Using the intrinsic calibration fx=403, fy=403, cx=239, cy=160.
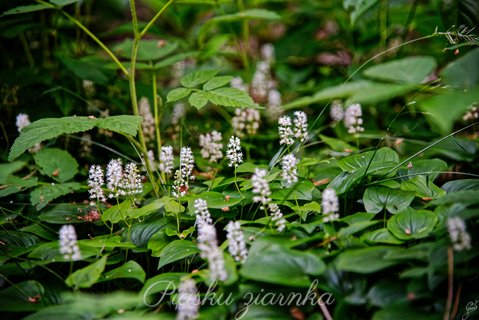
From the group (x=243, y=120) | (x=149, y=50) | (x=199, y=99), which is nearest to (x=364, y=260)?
(x=199, y=99)

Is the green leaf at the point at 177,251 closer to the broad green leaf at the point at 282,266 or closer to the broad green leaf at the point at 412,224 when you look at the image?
the broad green leaf at the point at 282,266

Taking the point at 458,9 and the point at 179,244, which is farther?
the point at 458,9

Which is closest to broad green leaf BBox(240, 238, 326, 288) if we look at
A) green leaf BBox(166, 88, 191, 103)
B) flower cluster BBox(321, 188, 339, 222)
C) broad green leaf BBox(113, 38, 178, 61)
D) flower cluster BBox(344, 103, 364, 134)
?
flower cluster BBox(321, 188, 339, 222)

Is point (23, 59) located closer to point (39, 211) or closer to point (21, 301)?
point (39, 211)

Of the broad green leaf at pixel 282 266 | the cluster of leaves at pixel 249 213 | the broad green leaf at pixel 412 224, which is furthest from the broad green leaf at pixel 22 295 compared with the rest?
the broad green leaf at pixel 412 224

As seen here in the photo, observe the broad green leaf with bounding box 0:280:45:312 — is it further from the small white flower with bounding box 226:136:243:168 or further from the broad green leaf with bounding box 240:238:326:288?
the small white flower with bounding box 226:136:243:168

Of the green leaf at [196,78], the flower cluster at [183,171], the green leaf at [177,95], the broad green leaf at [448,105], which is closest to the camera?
the broad green leaf at [448,105]

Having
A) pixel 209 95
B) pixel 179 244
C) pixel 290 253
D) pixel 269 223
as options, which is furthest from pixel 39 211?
pixel 290 253
